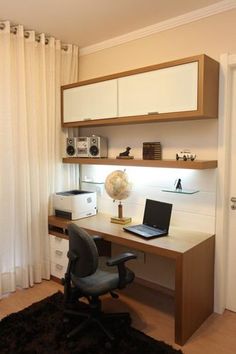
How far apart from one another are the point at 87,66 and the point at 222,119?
1832 millimetres

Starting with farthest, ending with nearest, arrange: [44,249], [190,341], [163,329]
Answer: [44,249] → [163,329] → [190,341]

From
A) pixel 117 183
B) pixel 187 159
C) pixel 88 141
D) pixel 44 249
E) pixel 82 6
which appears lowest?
pixel 44 249

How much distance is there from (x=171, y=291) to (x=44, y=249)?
4.69ft

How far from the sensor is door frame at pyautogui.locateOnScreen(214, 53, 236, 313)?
2463mm

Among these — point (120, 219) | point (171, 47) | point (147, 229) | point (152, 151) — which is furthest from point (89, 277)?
point (171, 47)

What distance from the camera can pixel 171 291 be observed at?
2941 mm

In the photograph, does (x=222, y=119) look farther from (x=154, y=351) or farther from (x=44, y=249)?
(x=44, y=249)

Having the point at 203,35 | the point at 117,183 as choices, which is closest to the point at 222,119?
the point at 203,35

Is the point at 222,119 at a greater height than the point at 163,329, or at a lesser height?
greater

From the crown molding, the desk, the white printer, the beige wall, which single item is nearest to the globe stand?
the desk

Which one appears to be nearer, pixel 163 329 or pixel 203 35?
pixel 163 329

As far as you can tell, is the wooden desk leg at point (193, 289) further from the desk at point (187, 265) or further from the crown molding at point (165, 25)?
the crown molding at point (165, 25)

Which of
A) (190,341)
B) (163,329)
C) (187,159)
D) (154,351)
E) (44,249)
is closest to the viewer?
(154,351)

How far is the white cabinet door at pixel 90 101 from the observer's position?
292 cm
